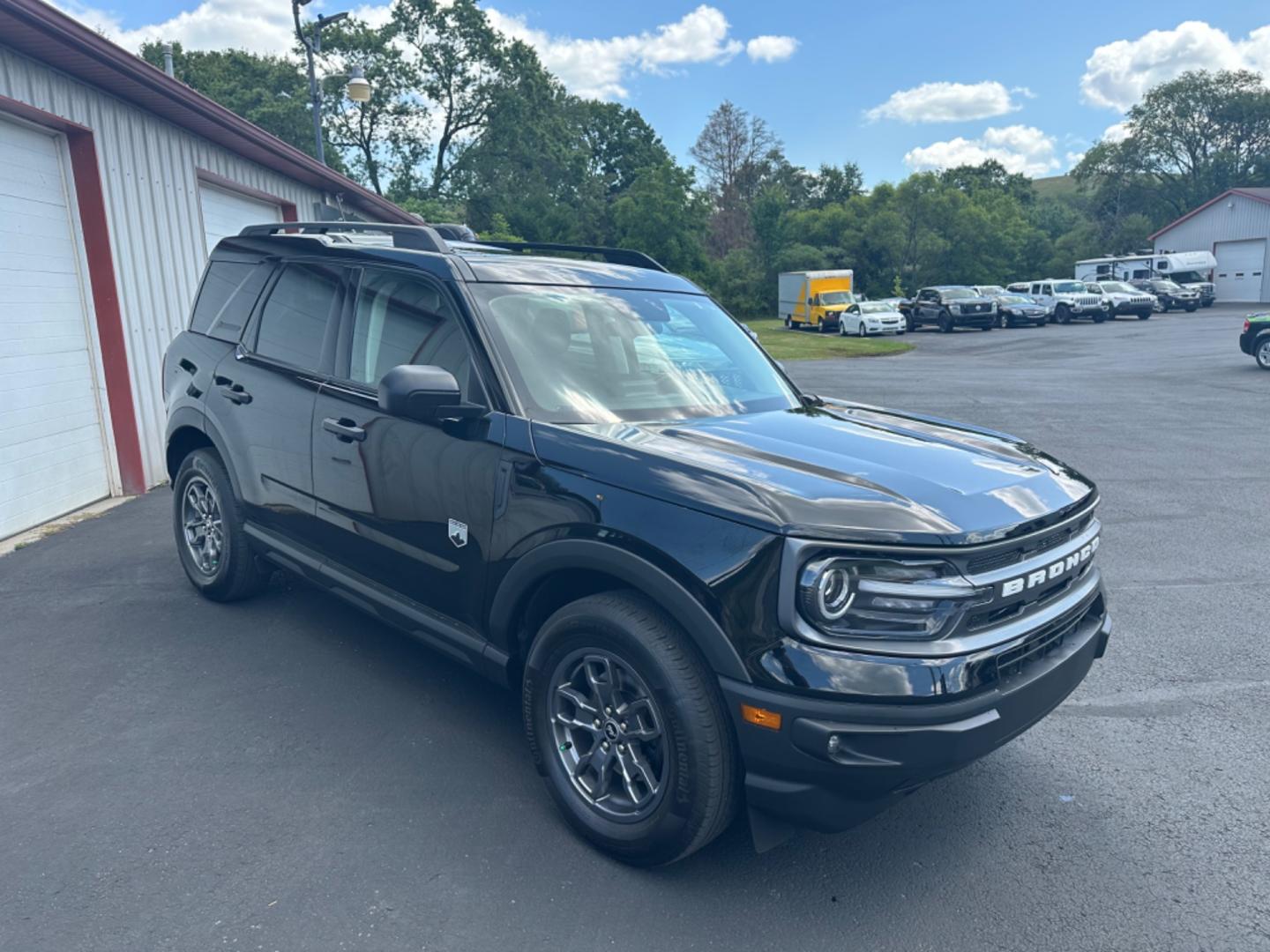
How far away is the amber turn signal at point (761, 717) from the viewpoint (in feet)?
8.04

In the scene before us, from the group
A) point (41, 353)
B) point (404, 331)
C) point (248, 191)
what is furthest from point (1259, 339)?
point (41, 353)

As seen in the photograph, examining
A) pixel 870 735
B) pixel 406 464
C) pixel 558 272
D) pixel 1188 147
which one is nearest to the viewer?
pixel 870 735

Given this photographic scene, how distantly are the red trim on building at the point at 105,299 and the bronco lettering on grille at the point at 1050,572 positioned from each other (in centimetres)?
824

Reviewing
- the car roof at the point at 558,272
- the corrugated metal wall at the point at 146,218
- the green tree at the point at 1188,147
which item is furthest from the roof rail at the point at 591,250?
the green tree at the point at 1188,147

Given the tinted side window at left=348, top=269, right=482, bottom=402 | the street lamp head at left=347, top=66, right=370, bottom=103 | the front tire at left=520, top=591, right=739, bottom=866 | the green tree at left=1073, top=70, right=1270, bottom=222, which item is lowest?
the front tire at left=520, top=591, right=739, bottom=866

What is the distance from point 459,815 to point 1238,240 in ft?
197

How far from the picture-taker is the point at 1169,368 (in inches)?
773

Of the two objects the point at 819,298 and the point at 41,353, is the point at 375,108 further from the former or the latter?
the point at 41,353

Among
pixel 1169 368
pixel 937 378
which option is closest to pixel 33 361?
pixel 937 378

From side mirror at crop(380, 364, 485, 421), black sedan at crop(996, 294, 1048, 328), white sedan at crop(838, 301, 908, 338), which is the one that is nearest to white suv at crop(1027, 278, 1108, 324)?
black sedan at crop(996, 294, 1048, 328)

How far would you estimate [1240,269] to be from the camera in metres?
50.1

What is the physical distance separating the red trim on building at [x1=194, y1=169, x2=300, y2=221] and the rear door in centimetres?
640

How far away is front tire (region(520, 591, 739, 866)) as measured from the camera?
262 cm

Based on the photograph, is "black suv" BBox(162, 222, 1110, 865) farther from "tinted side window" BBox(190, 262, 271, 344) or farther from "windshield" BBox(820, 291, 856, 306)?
"windshield" BBox(820, 291, 856, 306)
